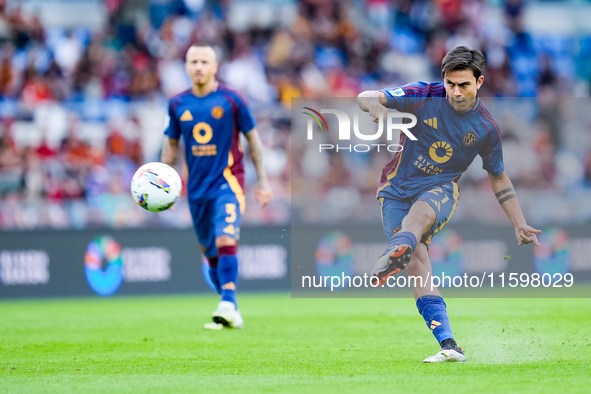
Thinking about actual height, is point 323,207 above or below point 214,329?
above

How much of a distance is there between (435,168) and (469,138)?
33 cm

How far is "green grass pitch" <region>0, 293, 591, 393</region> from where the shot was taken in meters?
5.53

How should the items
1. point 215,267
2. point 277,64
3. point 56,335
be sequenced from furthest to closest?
1. point 277,64
2. point 215,267
3. point 56,335

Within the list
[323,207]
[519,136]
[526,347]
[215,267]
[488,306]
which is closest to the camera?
[526,347]

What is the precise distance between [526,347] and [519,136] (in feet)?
17.4

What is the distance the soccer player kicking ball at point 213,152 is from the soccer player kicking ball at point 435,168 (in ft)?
9.23

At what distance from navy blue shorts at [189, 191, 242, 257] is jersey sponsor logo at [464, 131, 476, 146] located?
3357mm

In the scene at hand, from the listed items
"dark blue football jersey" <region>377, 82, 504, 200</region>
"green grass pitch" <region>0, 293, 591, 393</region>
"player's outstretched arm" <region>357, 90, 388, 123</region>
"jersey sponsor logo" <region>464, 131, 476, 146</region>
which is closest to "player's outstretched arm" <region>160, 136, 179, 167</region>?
"green grass pitch" <region>0, 293, 591, 393</region>

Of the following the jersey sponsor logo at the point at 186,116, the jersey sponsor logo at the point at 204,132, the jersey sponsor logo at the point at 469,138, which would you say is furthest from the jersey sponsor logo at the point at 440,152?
the jersey sponsor logo at the point at 186,116

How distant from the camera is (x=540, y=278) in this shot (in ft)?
24.7

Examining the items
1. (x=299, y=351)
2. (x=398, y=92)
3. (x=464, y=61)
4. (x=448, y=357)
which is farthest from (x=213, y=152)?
(x=448, y=357)

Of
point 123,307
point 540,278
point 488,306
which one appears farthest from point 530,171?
point 123,307

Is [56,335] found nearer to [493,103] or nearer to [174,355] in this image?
[174,355]

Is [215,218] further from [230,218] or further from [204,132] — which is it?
[204,132]
